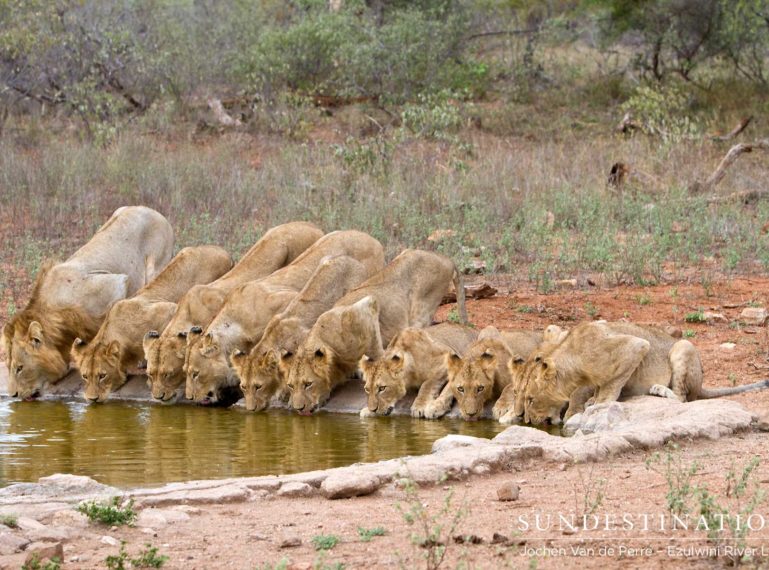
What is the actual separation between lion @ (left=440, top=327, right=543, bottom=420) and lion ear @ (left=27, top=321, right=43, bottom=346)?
13.3 feet

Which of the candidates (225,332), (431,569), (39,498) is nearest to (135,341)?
(225,332)

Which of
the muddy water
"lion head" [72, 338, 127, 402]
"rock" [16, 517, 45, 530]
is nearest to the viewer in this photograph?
"rock" [16, 517, 45, 530]

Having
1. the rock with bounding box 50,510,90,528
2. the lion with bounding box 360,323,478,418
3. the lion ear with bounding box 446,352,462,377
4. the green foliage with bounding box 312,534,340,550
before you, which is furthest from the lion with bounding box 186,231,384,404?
the green foliage with bounding box 312,534,340,550

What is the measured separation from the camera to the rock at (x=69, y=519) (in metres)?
6.08

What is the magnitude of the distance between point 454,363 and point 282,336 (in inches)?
68.8

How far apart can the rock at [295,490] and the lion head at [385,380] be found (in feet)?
10.8

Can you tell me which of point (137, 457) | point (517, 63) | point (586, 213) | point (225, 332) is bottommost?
point (137, 457)

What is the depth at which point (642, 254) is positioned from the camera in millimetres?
14891

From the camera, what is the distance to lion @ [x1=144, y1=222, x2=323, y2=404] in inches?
445

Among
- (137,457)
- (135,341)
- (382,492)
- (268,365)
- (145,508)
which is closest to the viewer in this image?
(145,508)

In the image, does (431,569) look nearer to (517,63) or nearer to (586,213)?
(586,213)

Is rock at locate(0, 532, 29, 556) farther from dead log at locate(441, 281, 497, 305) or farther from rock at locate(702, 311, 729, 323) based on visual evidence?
dead log at locate(441, 281, 497, 305)

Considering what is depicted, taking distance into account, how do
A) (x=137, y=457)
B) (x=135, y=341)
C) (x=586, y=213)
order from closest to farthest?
1. (x=137, y=457)
2. (x=135, y=341)
3. (x=586, y=213)

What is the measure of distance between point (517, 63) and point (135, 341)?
18.9 m
